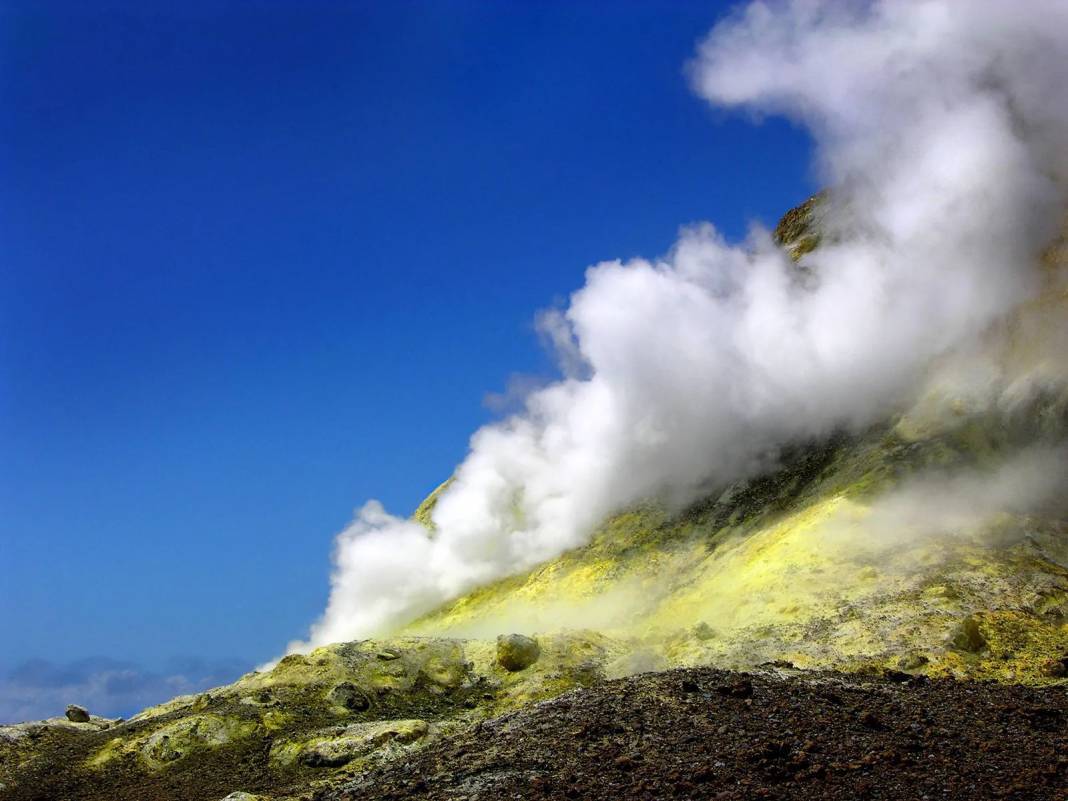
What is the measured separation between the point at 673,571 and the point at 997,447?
1733 cm

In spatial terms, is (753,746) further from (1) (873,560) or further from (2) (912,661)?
(1) (873,560)

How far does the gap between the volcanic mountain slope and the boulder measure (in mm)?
88

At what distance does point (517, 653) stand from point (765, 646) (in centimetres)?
982

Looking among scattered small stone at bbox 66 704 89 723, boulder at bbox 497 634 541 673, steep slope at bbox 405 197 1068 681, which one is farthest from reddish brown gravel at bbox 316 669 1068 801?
scattered small stone at bbox 66 704 89 723

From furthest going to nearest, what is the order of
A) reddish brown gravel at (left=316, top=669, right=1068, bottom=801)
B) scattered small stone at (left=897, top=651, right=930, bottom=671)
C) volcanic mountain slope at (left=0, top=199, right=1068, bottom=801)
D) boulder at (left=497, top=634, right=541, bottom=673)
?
boulder at (left=497, top=634, right=541, bottom=673), scattered small stone at (left=897, top=651, right=930, bottom=671), volcanic mountain slope at (left=0, top=199, right=1068, bottom=801), reddish brown gravel at (left=316, top=669, right=1068, bottom=801)

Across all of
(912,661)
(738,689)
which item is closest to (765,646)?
(912,661)

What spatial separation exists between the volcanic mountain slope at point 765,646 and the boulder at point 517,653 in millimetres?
88

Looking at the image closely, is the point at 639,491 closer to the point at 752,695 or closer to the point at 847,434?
the point at 847,434

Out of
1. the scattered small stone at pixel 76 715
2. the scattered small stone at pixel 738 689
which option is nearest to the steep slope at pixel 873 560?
the scattered small stone at pixel 738 689

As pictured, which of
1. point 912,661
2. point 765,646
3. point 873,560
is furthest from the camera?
point 873,560

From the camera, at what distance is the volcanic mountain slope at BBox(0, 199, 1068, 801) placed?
1922cm

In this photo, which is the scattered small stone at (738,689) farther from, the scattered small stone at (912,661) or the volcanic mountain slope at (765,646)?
the scattered small stone at (912,661)

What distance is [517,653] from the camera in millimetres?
33750

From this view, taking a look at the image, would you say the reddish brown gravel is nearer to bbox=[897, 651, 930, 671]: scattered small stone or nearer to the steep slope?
bbox=[897, 651, 930, 671]: scattered small stone
